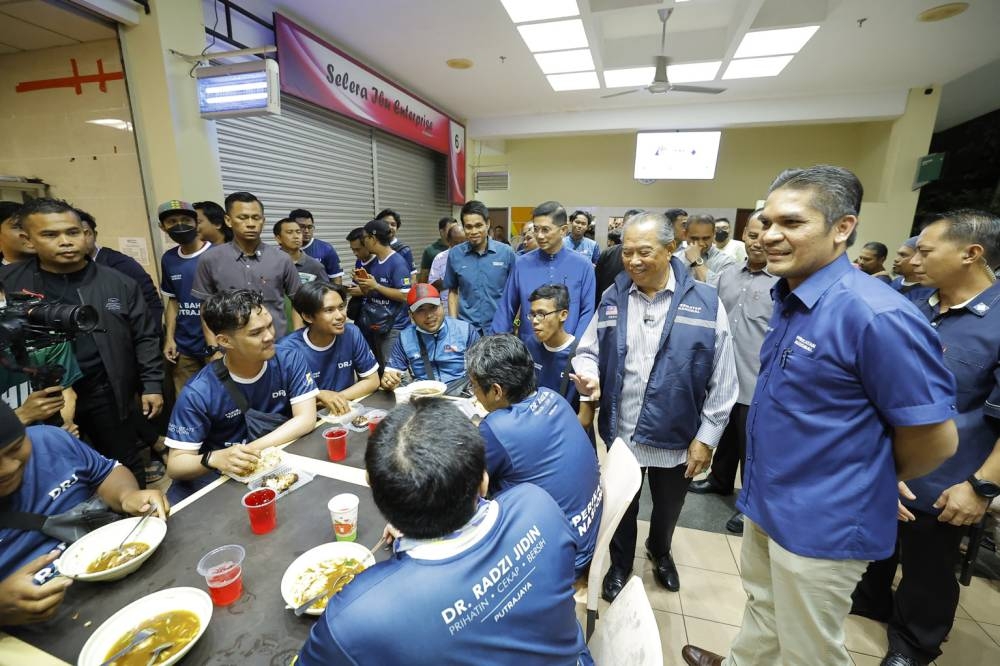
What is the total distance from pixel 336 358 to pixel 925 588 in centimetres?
311

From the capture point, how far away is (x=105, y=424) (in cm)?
260

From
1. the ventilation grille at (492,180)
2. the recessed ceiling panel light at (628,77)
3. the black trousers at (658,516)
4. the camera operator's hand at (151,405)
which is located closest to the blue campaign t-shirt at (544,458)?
the black trousers at (658,516)

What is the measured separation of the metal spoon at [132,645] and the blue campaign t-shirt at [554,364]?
1.98m

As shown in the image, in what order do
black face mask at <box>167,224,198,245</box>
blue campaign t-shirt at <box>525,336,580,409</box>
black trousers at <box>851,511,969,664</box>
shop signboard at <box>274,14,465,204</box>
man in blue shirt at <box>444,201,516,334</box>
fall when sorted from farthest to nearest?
shop signboard at <box>274,14,465,204</box> → man in blue shirt at <box>444,201,516,334</box> → black face mask at <box>167,224,198,245</box> → blue campaign t-shirt at <box>525,336,580,409</box> → black trousers at <box>851,511,969,664</box>

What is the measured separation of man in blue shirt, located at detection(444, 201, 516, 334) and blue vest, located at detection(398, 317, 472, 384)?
72cm

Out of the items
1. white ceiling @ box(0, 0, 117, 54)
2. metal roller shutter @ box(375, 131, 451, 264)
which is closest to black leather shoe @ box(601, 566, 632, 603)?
white ceiling @ box(0, 0, 117, 54)

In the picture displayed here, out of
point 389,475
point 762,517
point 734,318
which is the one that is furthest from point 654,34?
point 389,475

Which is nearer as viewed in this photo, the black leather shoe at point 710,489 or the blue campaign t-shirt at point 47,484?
the blue campaign t-shirt at point 47,484

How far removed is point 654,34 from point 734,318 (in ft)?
13.5

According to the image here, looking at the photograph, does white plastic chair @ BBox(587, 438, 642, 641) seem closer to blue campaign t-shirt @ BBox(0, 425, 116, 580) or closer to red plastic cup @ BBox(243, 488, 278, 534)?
red plastic cup @ BBox(243, 488, 278, 534)

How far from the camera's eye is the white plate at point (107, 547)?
46.1 inches

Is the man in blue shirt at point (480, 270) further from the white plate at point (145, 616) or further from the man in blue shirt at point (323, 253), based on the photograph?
the white plate at point (145, 616)

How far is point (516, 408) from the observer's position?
157 cm

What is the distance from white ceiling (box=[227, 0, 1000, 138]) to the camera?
4.21 metres
